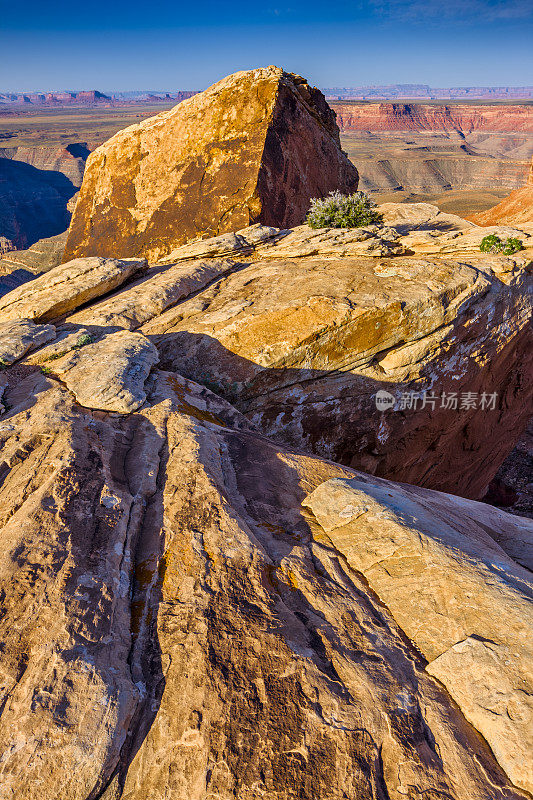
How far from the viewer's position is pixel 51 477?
231 inches

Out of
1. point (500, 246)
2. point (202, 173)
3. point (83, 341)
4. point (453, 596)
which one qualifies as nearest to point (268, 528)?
point (453, 596)

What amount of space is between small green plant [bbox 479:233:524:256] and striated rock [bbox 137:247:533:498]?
28.6 inches

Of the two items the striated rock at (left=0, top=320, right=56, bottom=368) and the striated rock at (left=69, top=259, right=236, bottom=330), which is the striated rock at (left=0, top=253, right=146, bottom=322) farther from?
the striated rock at (left=0, top=320, right=56, bottom=368)

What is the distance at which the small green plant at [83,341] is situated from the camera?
32.2ft

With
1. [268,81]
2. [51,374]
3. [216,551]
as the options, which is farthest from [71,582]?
[268,81]

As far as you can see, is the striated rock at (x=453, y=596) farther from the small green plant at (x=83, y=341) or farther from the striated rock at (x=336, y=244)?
the striated rock at (x=336, y=244)

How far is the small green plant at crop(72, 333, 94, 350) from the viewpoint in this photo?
9805 millimetres

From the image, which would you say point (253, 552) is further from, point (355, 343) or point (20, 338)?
point (20, 338)

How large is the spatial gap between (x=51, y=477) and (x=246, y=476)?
302 centimetres

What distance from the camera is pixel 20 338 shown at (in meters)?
9.81

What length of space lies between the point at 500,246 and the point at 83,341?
13.9 meters

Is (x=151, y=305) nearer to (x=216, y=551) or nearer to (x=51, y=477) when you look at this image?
(x=51, y=477)

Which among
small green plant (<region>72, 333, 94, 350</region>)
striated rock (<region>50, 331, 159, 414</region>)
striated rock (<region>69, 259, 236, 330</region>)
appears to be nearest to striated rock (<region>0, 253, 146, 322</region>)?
striated rock (<region>69, 259, 236, 330</region>)

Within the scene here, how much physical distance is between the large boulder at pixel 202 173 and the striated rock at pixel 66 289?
5798 mm
